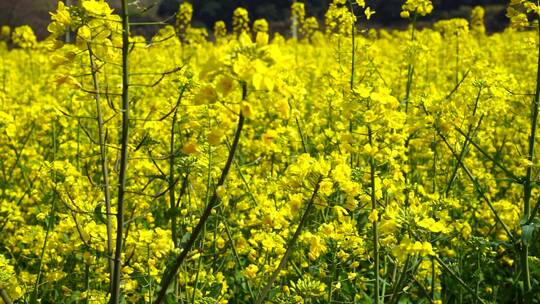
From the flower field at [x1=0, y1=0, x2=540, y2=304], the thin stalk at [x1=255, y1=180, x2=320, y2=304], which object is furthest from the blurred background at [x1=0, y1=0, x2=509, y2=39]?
the thin stalk at [x1=255, y1=180, x2=320, y2=304]

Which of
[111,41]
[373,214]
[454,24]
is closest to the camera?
[111,41]

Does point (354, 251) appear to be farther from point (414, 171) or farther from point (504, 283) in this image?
point (414, 171)

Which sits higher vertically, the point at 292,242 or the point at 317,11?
the point at 292,242

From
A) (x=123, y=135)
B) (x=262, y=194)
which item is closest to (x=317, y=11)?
(x=262, y=194)

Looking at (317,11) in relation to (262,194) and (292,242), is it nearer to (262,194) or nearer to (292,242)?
(262,194)

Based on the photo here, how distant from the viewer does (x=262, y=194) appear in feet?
9.99

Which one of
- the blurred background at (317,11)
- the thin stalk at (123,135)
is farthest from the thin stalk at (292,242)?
the blurred background at (317,11)

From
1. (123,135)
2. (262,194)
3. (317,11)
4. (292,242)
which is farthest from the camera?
(317,11)

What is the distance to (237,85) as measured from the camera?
146cm

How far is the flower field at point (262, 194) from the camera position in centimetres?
171

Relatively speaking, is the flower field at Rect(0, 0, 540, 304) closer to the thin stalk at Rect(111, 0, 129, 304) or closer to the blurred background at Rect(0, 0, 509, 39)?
the thin stalk at Rect(111, 0, 129, 304)

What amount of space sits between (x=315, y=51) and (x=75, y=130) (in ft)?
28.0

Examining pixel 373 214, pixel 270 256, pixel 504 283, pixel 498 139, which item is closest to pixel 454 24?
pixel 498 139

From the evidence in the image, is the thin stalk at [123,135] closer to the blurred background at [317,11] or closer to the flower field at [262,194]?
the flower field at [262,194]
